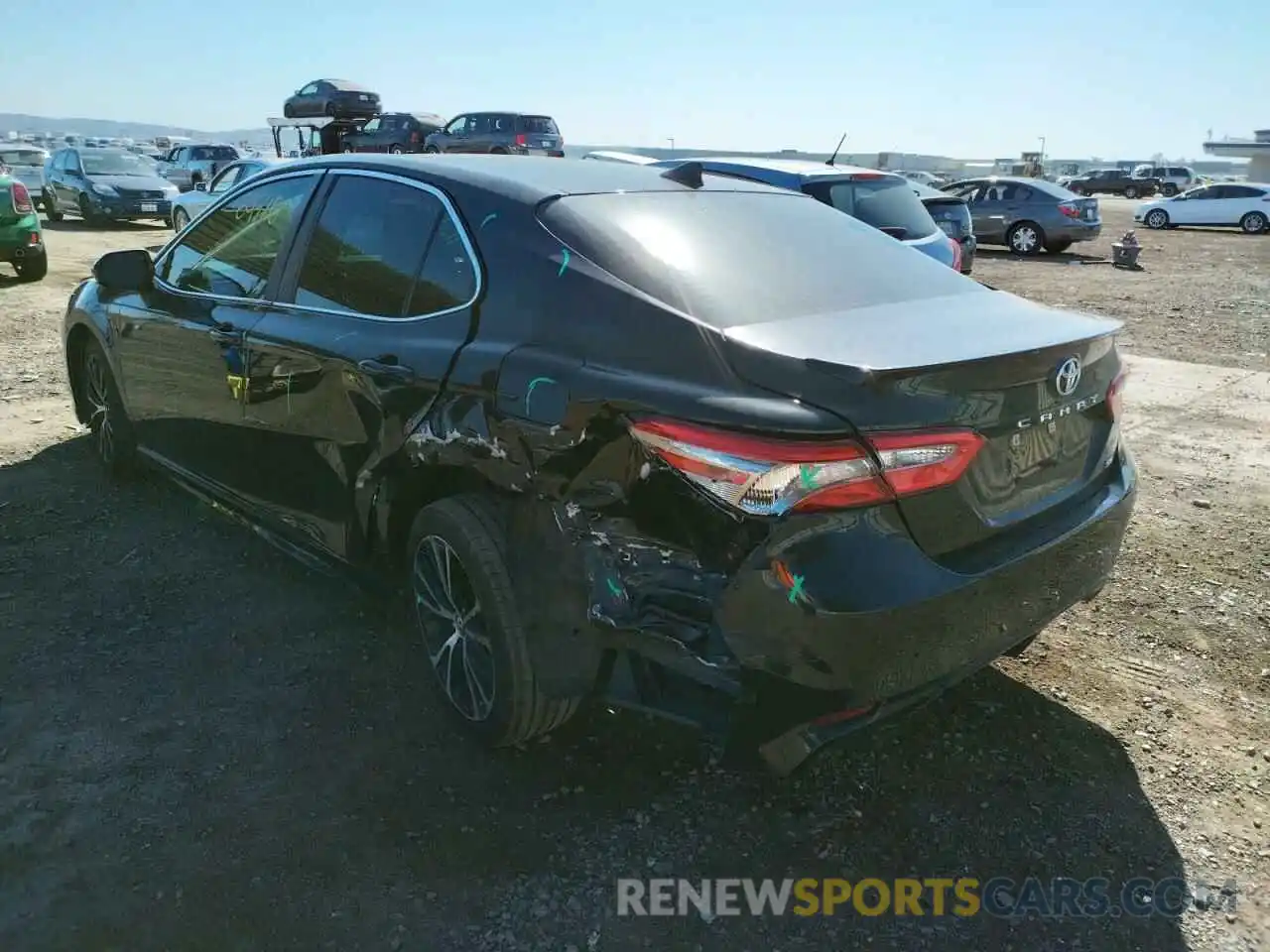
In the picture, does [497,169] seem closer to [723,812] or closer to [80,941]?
[723,812]

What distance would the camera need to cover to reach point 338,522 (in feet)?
10.8

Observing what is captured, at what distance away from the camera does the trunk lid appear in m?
2.15

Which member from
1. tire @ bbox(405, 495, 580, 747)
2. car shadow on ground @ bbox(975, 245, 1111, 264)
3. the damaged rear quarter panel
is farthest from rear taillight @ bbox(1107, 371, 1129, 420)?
car shadow on ground @ bbox(975, 245, 1111, 264)

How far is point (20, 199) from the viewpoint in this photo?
446 inches

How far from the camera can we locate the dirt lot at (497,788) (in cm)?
234

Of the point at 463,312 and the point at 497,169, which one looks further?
the point at 497,169

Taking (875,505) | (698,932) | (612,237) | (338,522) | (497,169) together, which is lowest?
(698,932)

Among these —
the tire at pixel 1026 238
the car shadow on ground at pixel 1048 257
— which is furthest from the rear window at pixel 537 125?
the tire at pixel 1026 238

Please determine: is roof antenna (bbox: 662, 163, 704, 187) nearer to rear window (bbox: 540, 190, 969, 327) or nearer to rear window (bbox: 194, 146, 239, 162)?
rear window (bbox: 540, 190, 969, 327)

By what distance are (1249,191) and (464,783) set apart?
30741 mm

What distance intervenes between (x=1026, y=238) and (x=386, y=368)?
63.2 ft

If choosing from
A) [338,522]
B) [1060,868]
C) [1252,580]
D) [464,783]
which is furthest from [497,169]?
[1252,580]

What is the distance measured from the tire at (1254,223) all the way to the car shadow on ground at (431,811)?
29.2 metres

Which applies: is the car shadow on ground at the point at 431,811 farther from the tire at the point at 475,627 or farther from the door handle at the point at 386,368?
the door handle at the point at 386,368
